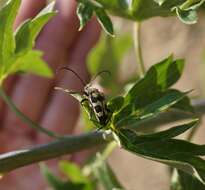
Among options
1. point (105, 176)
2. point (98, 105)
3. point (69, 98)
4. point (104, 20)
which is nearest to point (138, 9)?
point (104, 20)

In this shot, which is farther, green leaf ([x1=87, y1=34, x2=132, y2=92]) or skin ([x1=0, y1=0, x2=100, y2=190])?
skin ([x1=0, y1=0, x2=100, y2=190])

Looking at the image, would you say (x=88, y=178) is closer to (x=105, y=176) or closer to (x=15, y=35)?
(x=105, y=176)

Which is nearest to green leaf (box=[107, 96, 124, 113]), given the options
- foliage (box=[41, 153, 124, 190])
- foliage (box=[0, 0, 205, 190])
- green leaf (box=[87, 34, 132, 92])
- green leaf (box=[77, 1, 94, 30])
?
foliage (box=[0, 0, 205, 190])

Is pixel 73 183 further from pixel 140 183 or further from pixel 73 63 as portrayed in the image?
pixel 140 183

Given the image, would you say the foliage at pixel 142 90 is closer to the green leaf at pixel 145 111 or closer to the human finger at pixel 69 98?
the green leaf at pixel 145 111

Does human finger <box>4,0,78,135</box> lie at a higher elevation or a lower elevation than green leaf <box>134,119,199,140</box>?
lower

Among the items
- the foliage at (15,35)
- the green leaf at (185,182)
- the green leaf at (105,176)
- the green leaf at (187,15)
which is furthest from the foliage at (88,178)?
the green leaf at (187,15)

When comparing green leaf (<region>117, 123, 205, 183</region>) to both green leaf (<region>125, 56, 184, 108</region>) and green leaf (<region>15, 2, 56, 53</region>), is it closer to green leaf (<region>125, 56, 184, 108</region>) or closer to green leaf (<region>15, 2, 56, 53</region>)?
green leaf (<region>125, 56, 184, 108</region>)
